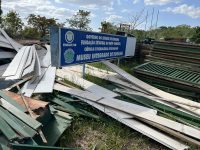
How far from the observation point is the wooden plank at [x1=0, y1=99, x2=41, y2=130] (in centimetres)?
381

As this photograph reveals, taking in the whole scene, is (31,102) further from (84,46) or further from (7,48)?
(7,48)

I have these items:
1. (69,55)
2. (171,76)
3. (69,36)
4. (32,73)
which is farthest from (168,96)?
(32,73)

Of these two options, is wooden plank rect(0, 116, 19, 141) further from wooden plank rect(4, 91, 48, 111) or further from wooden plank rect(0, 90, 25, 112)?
wooden plank rect(4, 91, 48, 111)

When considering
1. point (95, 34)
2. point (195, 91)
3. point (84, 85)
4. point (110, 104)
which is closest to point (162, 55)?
point (195, 91)

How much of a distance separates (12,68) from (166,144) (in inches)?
173

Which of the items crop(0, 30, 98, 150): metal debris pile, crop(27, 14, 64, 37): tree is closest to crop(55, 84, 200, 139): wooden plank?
crop(0, 30, 98, 150): metal debris pile

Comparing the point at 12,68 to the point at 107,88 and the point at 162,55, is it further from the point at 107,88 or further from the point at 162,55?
the point at 162,55

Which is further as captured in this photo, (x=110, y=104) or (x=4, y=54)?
(x=4, y=54)

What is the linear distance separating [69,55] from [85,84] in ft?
2.82

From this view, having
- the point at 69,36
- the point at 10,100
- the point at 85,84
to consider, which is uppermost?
the point at 69,36

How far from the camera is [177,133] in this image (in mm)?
4441

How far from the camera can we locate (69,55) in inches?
239

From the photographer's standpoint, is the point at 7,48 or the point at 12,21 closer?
the point at 7,48

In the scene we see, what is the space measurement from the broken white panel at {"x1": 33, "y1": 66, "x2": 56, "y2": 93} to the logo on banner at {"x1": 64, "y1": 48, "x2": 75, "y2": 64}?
628 mm
